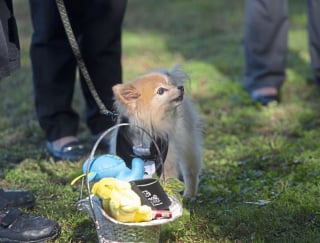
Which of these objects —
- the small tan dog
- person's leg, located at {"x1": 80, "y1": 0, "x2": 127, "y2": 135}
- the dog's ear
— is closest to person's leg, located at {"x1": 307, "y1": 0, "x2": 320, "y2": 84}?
person's leg, located at {"x1": 80, "y1": 0, "x2": 127, "y2": 135}

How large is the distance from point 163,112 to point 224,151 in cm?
103

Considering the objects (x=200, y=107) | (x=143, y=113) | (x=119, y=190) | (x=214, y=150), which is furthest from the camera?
(x=200, y=107)

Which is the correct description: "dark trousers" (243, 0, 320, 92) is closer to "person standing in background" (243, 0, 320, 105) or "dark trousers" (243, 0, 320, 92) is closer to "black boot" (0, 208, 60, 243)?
"person standing in background" (243, 0, 320, 105)

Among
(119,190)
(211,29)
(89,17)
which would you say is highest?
(89,17)

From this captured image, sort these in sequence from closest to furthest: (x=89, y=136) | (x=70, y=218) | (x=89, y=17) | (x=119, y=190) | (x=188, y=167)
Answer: (x=119, y=190)
(x=70, y=218)
(x=188, y=167)
(x=89, y=17)
(x=89, y=136)

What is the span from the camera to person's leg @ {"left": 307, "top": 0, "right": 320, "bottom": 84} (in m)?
5.71

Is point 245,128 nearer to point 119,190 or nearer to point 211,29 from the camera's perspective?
point 119,190

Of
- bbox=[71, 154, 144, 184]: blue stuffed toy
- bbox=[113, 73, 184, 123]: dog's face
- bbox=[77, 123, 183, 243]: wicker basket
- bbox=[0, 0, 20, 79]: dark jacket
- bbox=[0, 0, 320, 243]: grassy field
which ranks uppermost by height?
bbox=[0, 0, 20, 79]: dark jacket

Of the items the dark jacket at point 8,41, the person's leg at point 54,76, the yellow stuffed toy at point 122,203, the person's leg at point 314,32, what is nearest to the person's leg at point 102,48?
the person's leg at point 54,76

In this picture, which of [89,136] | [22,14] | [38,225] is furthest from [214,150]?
[22,14]

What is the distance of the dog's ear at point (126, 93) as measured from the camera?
356 centimetres

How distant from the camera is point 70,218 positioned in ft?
11.1

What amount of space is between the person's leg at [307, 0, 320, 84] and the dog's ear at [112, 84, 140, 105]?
2.63 meters

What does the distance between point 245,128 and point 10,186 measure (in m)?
1.91
